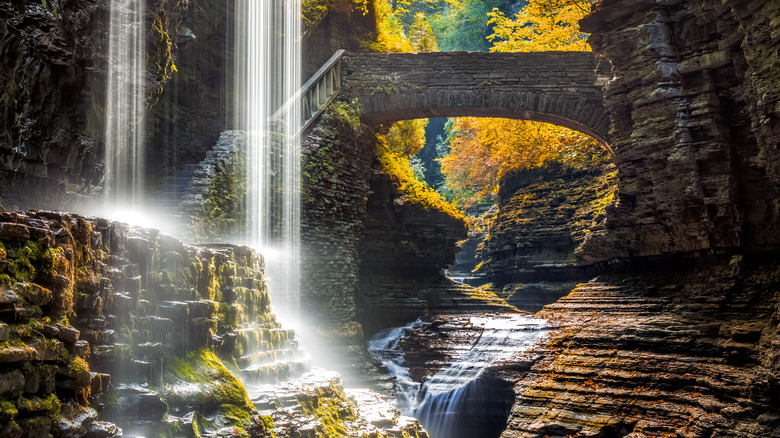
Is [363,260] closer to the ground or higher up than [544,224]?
closer to the ground

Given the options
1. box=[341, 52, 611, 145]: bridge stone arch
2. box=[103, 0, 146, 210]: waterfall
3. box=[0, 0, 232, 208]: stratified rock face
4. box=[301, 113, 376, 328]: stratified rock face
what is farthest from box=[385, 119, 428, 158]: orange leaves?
box=[103, 0, 146, 210]: waterfall

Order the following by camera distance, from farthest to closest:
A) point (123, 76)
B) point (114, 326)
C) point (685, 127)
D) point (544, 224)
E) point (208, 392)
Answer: point (544, 224) < point (685, 127) < point (123, 76) < point (208, 392) < point (114, 326)

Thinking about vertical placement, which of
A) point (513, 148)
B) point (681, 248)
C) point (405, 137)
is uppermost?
point (405, 137)

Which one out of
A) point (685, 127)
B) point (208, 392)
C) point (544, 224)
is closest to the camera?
point (208, 392)

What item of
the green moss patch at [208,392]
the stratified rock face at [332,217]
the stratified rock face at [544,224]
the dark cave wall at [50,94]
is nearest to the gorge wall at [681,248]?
the green moss patch at [208,392]

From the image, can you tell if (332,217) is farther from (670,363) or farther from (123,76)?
(670,363)

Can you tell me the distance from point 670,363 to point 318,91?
31.4 feet

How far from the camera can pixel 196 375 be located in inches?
172

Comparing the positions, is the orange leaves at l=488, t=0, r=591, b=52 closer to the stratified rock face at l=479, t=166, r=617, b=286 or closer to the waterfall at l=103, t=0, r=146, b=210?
the stratified rock face at l=479, t=166, r=617, b=286

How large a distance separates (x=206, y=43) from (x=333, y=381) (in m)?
10.6

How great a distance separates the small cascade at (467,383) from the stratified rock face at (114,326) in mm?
4967

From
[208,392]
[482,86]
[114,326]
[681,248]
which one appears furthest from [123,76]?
[482,86]

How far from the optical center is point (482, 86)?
1335 cm

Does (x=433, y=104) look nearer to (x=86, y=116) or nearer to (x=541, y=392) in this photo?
(x=541, y=392)
